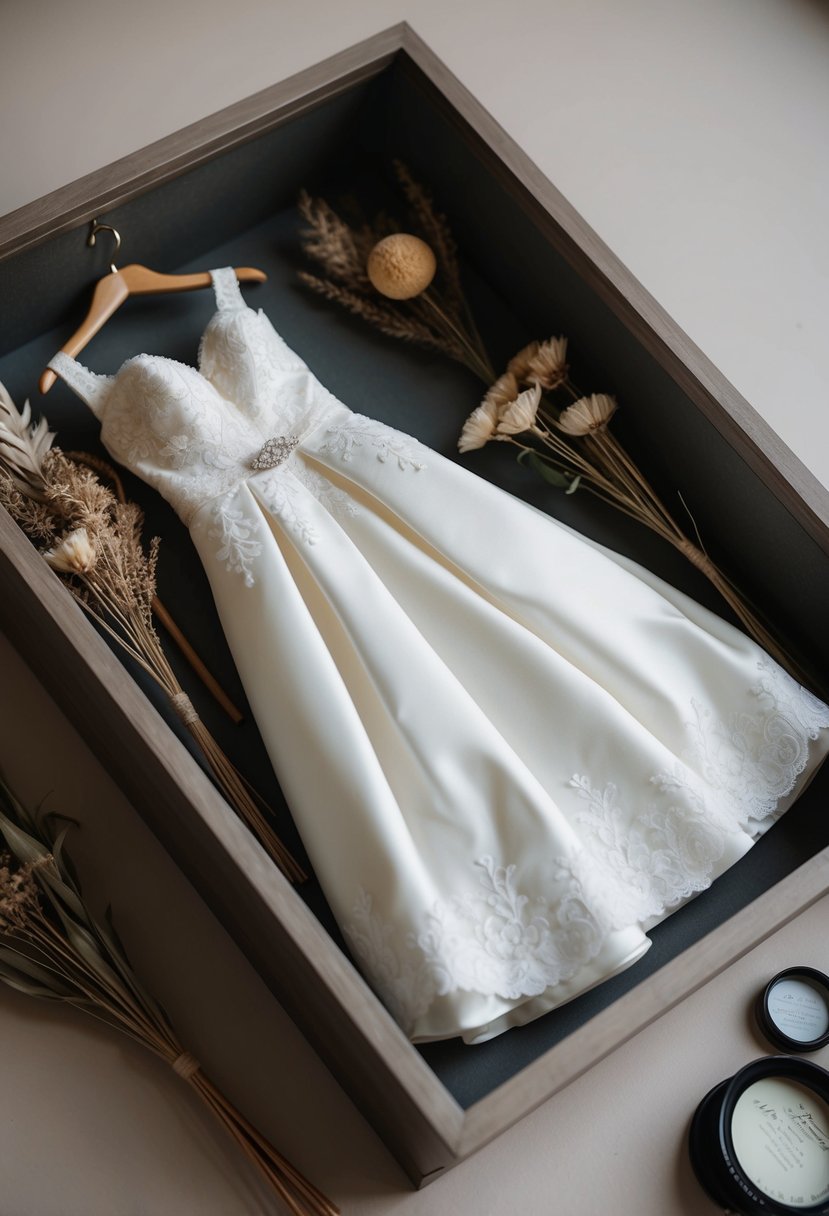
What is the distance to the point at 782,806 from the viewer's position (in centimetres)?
187

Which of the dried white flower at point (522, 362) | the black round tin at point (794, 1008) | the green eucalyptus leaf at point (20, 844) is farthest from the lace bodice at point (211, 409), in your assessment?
the black round tin at point (794, 1008)

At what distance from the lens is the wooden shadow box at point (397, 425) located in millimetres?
1619

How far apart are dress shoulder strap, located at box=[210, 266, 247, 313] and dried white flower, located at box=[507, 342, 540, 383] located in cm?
58

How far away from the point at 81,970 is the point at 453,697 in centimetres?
79

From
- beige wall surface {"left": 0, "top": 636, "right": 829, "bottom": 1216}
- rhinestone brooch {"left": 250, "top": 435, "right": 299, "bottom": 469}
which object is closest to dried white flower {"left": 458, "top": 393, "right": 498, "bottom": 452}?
rhinestone brooch {"left": 250, "top": 435, "right": 299, "bottom": 469}

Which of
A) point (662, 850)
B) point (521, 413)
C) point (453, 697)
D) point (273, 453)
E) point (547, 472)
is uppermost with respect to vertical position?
point (273, 453)

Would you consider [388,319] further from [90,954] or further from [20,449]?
[90,954]

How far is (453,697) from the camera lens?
182 cm

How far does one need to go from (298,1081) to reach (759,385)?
1.72 meters

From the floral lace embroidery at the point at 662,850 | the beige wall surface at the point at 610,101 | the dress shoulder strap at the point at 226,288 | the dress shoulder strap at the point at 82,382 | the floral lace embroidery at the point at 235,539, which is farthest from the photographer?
the beige wall surface at the point at 610,101

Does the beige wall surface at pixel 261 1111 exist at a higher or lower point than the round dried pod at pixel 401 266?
lower

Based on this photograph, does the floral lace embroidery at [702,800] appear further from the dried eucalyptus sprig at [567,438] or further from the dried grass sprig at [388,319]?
the dried grass sprig at [388,319]

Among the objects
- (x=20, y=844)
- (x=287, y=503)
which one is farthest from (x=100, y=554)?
(x=20, y=844)

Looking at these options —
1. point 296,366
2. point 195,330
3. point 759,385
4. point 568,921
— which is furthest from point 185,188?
point 568,921
